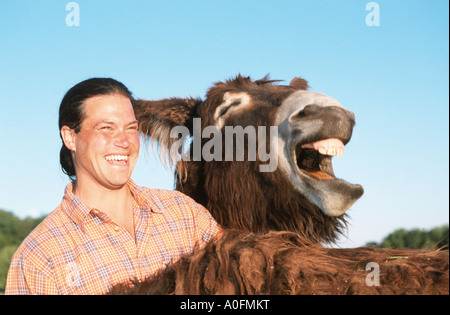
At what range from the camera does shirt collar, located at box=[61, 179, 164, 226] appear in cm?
275

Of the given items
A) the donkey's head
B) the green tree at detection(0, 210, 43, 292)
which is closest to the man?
the donkey's head

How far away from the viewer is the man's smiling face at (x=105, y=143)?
9.55 ft

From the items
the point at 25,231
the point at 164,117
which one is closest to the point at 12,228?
the point at 25,231

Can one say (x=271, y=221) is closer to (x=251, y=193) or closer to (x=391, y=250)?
(x=251, y=193)

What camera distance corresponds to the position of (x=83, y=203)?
9.16 ft

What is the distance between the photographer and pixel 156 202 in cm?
313

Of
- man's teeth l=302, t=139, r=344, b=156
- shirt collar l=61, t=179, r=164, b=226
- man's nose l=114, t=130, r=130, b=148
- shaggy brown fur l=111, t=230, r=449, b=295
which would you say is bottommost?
shaggy brown fur l=111, t=230, r=449, b=295

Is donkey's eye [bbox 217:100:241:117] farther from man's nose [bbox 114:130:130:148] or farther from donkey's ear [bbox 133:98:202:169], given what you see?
man's nose [bbox 114:130:130:148]

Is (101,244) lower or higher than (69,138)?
lower

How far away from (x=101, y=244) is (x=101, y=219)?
21cm

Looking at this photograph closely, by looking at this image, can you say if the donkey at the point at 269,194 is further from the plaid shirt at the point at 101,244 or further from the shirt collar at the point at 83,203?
the shirt collar at the point at 83,203

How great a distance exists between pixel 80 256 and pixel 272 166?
1.36 metres

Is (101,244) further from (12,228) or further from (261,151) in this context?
(12,228)

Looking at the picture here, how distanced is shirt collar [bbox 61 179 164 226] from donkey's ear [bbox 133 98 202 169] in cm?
68
